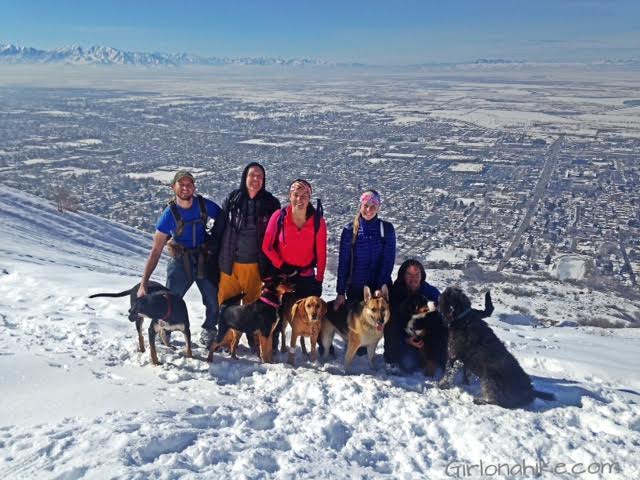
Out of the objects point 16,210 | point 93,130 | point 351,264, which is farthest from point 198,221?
point 93,130

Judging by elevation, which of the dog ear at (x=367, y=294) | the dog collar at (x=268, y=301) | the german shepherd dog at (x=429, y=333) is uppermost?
the dog ear at (x=367, y=294)

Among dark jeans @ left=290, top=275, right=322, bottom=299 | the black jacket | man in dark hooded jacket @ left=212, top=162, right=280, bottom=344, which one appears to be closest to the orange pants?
man in dark hooded jacket @ left=212, top=162, right=280, bottom=344

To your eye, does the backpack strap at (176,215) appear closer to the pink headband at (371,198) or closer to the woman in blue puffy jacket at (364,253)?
the woman in blue puffy jacket at (364,253)

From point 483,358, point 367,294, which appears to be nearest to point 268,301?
point 367,294

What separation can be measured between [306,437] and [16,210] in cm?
2423

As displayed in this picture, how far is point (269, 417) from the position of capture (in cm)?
448

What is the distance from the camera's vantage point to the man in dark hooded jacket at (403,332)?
581 cm

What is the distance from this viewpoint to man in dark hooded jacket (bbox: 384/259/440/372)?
5.81 meters

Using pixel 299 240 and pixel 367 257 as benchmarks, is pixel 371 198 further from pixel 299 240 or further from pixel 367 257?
pixel 299 240

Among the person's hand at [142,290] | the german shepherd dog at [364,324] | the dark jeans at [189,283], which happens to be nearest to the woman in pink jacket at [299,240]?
the german shepherd dog at [364,324]

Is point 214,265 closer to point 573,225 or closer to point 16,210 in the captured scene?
point 16,210

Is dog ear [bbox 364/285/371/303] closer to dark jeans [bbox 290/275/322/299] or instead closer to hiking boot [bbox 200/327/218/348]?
dark jeans [bbox 290/275/322/299]

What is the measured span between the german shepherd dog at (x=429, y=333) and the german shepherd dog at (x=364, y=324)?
13.5 inches

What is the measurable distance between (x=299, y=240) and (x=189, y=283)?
62.1 inches
